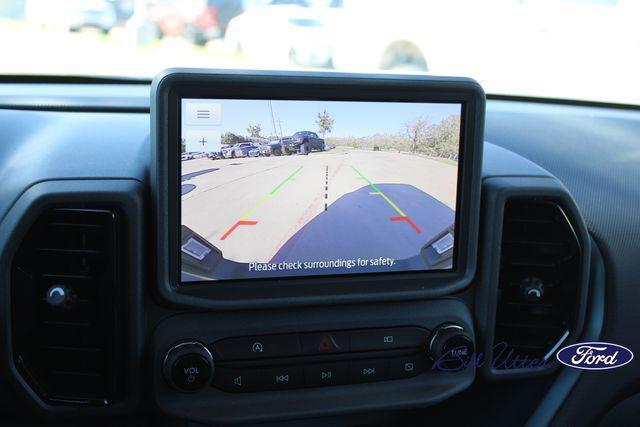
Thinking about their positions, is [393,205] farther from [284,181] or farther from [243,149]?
[243,149]

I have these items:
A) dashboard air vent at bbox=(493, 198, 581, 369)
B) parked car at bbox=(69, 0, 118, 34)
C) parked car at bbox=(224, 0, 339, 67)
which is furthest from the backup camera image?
parked car at bbox=(69, 0, 118, 34)

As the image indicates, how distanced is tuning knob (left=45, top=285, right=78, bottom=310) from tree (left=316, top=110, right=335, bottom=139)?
0.80 m

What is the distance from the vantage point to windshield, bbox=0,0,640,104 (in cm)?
276

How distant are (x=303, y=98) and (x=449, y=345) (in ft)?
2.88

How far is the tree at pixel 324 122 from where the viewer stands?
1.95 metres

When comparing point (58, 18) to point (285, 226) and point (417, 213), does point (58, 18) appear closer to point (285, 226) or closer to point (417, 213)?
point (285, 226)

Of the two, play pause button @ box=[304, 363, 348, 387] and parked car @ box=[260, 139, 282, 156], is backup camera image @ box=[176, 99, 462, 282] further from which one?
play pause button @ box=[304, 363, 348, 387]

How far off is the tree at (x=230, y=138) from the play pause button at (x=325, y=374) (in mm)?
711

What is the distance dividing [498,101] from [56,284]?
6.37 ft

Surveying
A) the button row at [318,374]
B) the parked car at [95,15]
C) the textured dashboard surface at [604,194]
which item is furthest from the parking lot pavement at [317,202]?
the parked car at [95,15]

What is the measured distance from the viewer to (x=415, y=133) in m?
2.03

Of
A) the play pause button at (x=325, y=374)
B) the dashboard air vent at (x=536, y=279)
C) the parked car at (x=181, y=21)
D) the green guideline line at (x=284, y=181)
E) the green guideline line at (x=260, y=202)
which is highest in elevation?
the parked car at (x=181, y=21)

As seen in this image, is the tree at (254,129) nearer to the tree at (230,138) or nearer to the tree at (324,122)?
the tree at (230,138)

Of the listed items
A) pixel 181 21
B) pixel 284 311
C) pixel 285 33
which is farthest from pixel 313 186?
pixel 181 21
